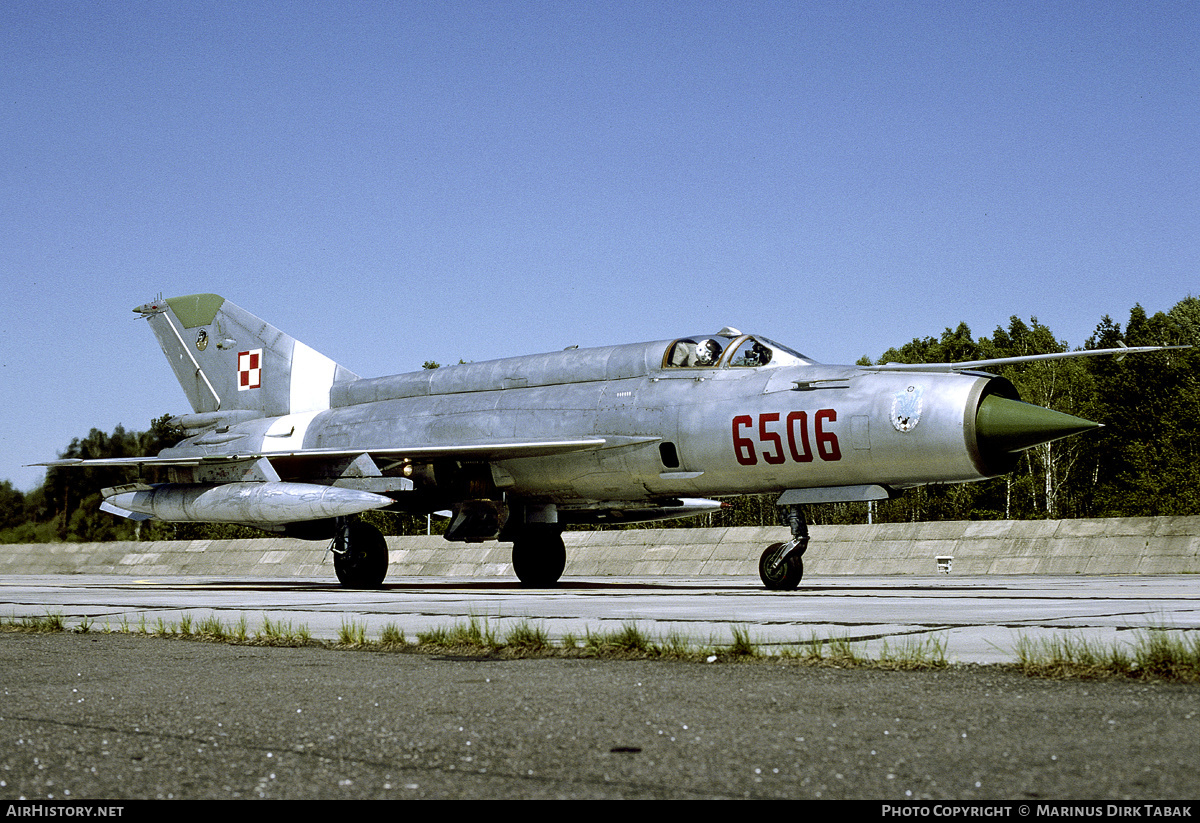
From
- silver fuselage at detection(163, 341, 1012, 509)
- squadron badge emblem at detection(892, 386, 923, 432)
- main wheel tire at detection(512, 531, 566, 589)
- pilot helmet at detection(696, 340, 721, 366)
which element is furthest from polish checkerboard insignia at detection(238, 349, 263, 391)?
squadron badge emblem at detection(892, 386, 923, 432)

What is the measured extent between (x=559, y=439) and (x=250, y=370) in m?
7.33

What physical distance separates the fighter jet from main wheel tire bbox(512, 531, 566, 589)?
3 cm

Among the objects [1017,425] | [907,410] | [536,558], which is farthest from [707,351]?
[536,558]

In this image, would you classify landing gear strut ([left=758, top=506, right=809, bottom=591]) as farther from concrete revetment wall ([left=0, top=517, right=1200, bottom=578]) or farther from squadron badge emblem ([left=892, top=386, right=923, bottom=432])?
concrete revetment wall ([left=0, top=517, right=1200, bottom=578])

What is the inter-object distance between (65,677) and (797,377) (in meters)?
9.48

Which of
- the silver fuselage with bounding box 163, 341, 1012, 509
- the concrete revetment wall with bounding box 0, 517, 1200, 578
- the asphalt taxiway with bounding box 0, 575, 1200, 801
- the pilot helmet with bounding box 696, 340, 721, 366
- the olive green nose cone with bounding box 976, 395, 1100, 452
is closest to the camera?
the asphalt taxiway with bounding box 0, 575, 1200, 801

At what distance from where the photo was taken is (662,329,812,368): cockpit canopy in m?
Answer: 14.1

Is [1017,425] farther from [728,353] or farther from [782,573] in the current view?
[728,353]

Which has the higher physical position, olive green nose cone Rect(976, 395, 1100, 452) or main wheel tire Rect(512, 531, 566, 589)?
olive green nose cone Rect(976, 395, 1100, 452)

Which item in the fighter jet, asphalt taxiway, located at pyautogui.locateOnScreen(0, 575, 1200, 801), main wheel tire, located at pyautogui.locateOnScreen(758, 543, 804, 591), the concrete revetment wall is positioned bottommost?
the concrete revetment wall

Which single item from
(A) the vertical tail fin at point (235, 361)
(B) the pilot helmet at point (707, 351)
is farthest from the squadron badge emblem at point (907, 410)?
(A) the vertical tail fin at point (235, 361)

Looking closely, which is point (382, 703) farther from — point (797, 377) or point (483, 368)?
point (483, 368)

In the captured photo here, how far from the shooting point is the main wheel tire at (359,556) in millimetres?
16000

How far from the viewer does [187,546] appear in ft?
98.0
